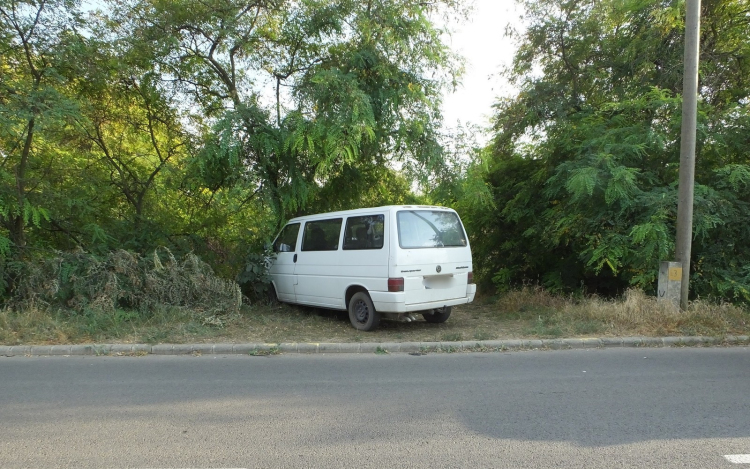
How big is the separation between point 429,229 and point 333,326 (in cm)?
237

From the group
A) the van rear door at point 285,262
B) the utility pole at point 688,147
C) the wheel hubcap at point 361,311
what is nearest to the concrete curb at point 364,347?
the wheel hubcap at point 361,311

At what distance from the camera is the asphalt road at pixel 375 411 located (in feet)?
11.9

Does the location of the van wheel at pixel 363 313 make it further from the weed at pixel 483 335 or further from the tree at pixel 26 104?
the tree at pixel 26 104

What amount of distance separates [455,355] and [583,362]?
163 cm

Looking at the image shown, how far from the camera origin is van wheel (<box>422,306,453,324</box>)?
9.00 m

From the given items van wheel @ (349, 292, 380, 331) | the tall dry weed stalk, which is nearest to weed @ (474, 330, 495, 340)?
van wheel @ (349, 292, 380, 331)

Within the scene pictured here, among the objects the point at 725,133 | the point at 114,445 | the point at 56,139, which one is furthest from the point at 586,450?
the point at 56,139

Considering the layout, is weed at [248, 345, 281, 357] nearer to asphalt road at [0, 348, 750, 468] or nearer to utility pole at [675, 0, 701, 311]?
asphalt road at [0, 348, 750, 468]

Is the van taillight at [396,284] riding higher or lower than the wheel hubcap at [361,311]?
higher

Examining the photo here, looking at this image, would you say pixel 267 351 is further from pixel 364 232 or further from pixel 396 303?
pixel 364 232

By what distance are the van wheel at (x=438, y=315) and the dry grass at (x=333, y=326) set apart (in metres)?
0.15

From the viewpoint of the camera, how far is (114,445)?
3.83 metres

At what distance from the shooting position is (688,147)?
8352 mm

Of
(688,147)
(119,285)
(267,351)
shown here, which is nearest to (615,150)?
(688,147)
